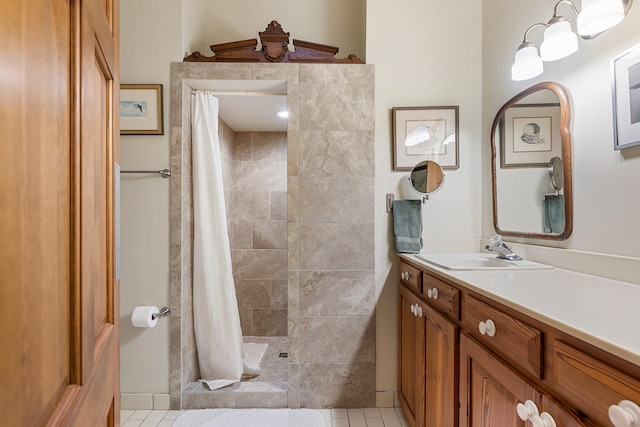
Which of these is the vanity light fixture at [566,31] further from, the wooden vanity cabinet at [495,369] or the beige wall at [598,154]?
the wooden vanity cabinet at [495,369]

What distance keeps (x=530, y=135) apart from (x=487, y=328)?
44.4 inches

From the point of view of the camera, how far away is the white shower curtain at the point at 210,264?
1972 mm

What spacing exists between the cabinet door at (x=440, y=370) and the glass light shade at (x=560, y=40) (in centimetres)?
121

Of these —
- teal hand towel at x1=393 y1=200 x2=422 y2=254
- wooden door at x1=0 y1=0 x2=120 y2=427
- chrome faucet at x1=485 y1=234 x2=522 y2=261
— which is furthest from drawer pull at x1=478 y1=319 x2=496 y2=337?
wooden door at x1=0 y1=0 x2=120 y2=427

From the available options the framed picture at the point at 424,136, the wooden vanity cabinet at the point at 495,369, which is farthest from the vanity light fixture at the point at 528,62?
the wooden vanity cabinet at the point at 495,369

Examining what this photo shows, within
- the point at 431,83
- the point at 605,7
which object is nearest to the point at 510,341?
the point at 605,7

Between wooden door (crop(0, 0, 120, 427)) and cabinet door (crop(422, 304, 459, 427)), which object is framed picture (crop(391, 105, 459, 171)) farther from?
wooden door (crop(0, 0, 120, 427))

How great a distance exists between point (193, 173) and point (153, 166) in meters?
0.24

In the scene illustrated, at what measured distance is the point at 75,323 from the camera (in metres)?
0.48

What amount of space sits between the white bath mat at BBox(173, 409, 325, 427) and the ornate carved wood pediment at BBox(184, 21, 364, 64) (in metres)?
2.21

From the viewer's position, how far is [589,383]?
1.98 ft

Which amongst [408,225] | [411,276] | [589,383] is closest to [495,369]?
[589,383]

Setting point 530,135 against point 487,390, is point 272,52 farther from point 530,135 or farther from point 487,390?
point 487,390

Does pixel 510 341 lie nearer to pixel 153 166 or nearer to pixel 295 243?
pixel 295 243
